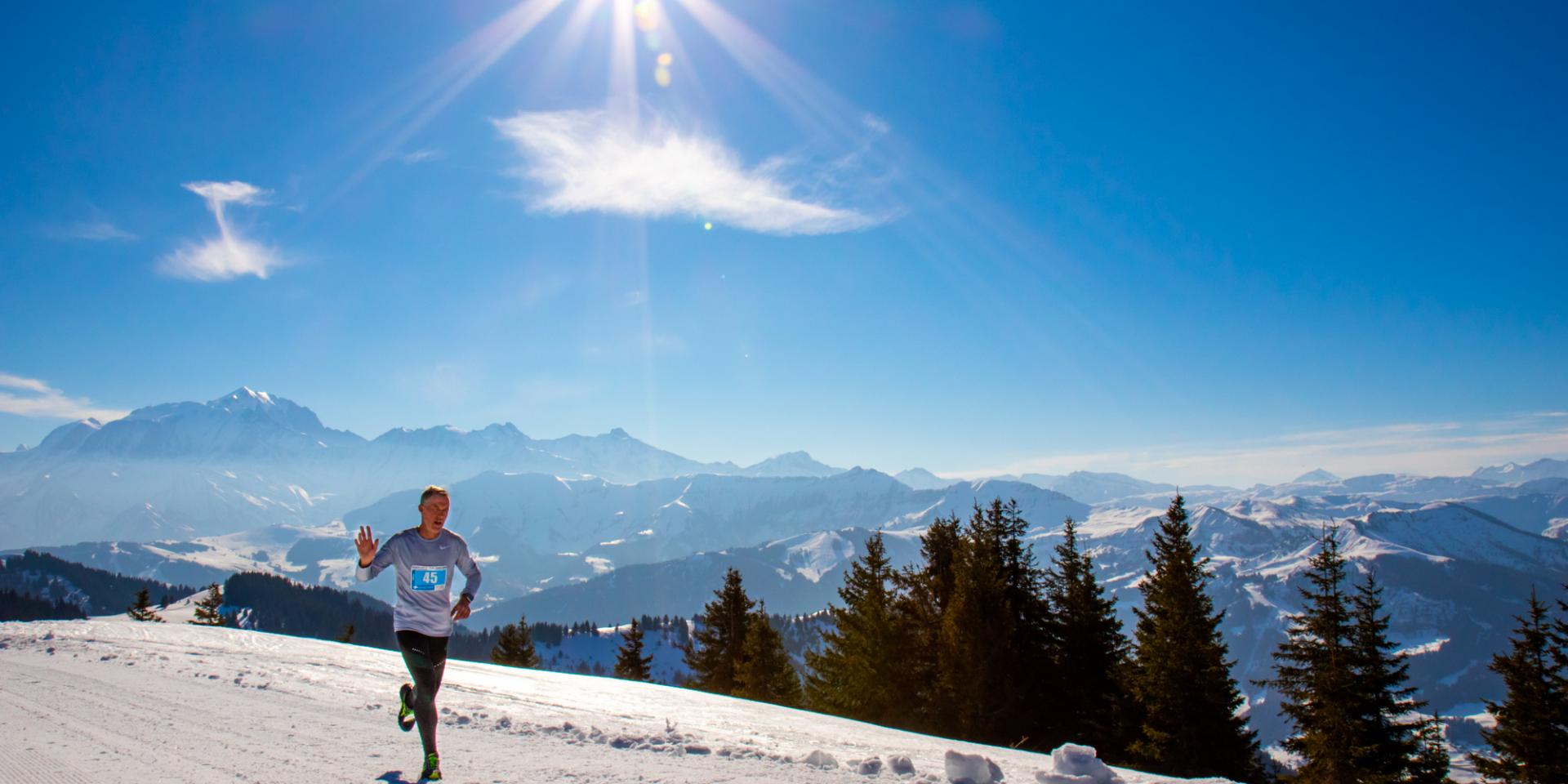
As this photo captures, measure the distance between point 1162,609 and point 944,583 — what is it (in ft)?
27.8

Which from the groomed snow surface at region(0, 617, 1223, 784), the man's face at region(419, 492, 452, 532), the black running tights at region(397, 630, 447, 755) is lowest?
the groomed snow surface at region(0, 617, 1223, 784)

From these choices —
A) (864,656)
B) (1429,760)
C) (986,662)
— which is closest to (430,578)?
(986,662)

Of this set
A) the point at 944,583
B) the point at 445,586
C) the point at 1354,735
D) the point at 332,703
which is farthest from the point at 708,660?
the point at 445,586

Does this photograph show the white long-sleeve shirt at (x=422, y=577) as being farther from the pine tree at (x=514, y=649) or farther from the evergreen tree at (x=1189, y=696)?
the pine tree at (x=514, y=649)

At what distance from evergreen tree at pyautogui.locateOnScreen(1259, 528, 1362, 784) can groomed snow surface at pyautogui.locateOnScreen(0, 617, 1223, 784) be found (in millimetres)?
16486

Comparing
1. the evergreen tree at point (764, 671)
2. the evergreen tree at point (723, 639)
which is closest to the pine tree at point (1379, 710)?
the evergreen tree at point (764, 671)

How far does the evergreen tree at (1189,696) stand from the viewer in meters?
20.4

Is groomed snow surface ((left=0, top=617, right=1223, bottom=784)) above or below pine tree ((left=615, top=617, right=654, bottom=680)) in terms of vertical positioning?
above

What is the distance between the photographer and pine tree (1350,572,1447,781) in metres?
20.3

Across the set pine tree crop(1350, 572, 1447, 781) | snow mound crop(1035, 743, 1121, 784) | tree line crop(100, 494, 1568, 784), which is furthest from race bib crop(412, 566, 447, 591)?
pine tree crop(1350, 572, 1447, 781)

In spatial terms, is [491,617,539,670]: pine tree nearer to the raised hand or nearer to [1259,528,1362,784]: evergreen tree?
[1259,528,1362,784]: evergreen tree

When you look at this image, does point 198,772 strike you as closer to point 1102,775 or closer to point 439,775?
point 439,775

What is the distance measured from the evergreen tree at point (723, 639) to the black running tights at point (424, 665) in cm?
3513

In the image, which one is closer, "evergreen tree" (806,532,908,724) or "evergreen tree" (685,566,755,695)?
"evergreen tree" (806,532,908,724)
